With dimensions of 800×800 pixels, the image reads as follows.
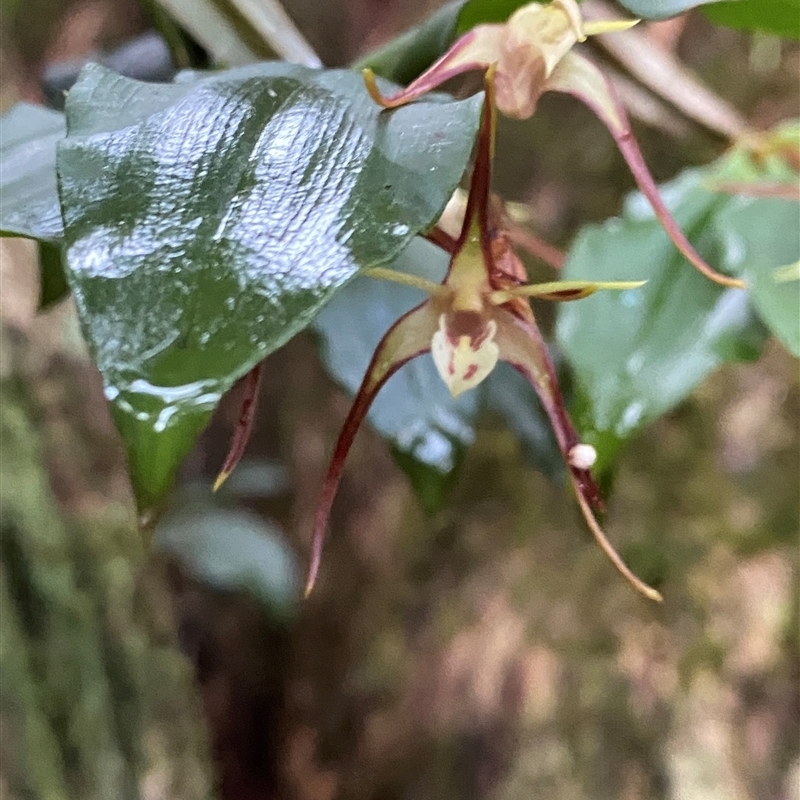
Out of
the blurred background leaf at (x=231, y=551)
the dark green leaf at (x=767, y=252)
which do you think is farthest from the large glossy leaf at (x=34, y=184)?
the blurred background leaf at (x=231, y=551)

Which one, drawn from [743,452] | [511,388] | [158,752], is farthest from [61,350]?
[743,452]

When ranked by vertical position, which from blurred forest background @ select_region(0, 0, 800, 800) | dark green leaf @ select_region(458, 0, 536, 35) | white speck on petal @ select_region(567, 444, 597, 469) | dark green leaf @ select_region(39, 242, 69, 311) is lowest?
blurred forest background @ select_region(0, 0, 800, 800)

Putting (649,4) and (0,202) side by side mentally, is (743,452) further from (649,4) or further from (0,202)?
(0,202)

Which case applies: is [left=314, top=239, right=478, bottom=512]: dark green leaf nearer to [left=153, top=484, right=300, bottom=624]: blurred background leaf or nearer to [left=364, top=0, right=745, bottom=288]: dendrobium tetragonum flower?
[left=364, top=0, right=745, bottom=288]: dendrobium tetragonum flower

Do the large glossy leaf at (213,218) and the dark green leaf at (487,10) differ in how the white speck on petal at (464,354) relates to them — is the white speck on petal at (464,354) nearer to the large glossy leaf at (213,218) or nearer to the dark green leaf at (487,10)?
the large glossy leaf at (213,218)

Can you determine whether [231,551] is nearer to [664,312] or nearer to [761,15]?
[664,312]

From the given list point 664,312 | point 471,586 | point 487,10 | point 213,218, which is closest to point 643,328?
point 664,312

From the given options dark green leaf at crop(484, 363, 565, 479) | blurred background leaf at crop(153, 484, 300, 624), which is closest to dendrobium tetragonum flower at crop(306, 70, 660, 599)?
dark green leaf at crop(484, 363, 565, 479)
